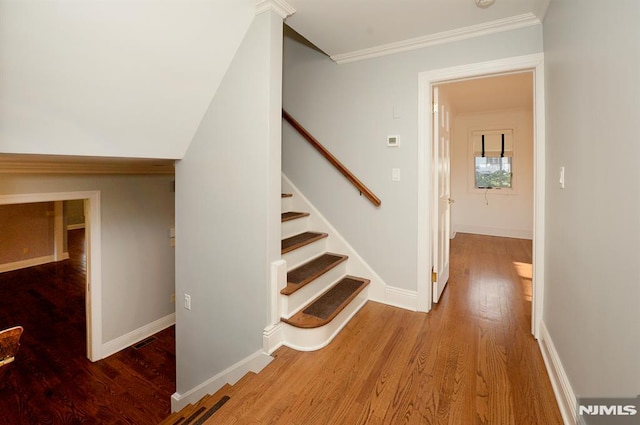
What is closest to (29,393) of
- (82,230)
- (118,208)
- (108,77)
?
(118,208)

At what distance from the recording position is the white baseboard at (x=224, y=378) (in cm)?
206

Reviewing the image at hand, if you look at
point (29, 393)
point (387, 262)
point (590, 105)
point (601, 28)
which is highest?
point (601, 28)

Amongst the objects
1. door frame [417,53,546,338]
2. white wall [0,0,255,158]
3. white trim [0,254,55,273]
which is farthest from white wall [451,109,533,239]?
white trim [0,254,55,273]

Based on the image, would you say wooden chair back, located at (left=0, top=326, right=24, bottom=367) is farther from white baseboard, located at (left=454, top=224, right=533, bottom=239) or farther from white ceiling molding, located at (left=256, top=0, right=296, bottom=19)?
white baseboard, located at (left=454, top=224, right=533, bottom=239)

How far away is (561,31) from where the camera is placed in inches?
64.3

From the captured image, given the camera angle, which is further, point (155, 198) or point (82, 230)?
point (82, 230)

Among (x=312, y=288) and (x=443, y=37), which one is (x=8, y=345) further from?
(x=443, y=37)

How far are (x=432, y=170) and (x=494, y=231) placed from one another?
429 cm

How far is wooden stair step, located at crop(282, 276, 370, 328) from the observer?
2.12 metres

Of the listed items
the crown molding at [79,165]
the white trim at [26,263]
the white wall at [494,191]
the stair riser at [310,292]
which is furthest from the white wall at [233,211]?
the white trim at [26,263]

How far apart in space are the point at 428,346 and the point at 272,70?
217cm

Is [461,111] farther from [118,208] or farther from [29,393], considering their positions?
[29,393]

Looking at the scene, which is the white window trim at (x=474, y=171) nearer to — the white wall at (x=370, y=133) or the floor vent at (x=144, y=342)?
the white wall at (x=370, y=133)

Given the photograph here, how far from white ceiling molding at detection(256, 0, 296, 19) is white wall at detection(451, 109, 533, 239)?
514 cm
